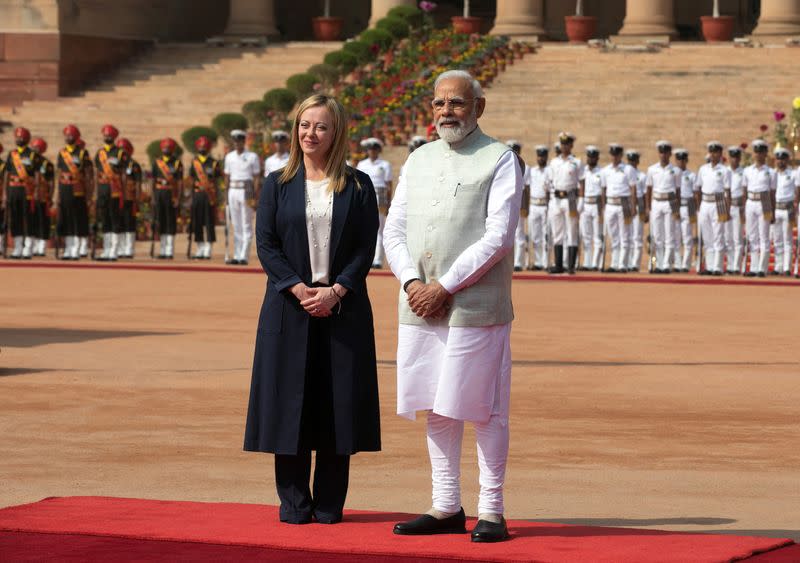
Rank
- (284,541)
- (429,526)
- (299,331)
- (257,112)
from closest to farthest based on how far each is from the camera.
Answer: (284,541) < (429,526) < (299,331) < (257,112)

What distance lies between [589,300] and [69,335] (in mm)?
7026

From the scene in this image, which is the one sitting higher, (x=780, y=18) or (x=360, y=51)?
(x=780, y=18)

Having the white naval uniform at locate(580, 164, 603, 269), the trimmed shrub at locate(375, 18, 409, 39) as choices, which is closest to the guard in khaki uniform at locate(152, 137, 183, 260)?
the white naval uniform at locate(580, 164, 603, 269)

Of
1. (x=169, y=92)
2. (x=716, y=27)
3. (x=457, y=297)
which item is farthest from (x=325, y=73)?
(x=457, y=297)

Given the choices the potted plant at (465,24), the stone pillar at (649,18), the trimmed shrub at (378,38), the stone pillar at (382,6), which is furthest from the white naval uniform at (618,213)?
the stone pillar at (382,6)

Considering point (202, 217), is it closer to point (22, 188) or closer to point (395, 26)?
point (22, 188)

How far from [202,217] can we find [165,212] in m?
0.55

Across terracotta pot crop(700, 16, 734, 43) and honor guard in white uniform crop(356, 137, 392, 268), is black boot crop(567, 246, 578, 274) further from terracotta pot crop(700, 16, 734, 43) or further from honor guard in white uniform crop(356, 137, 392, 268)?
terracotta pot crop(700, 16, 734, 43)

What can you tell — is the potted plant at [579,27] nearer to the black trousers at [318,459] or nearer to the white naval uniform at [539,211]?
the white naval uniform at [539,211]

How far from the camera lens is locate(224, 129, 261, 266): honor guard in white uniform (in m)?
28.4

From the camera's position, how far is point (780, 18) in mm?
45344

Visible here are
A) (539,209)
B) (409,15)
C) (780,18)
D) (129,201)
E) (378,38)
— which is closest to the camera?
(539,209)

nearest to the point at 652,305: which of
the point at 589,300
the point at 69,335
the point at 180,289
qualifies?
the point at 589,300

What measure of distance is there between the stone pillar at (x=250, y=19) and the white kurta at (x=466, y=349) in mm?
41386
